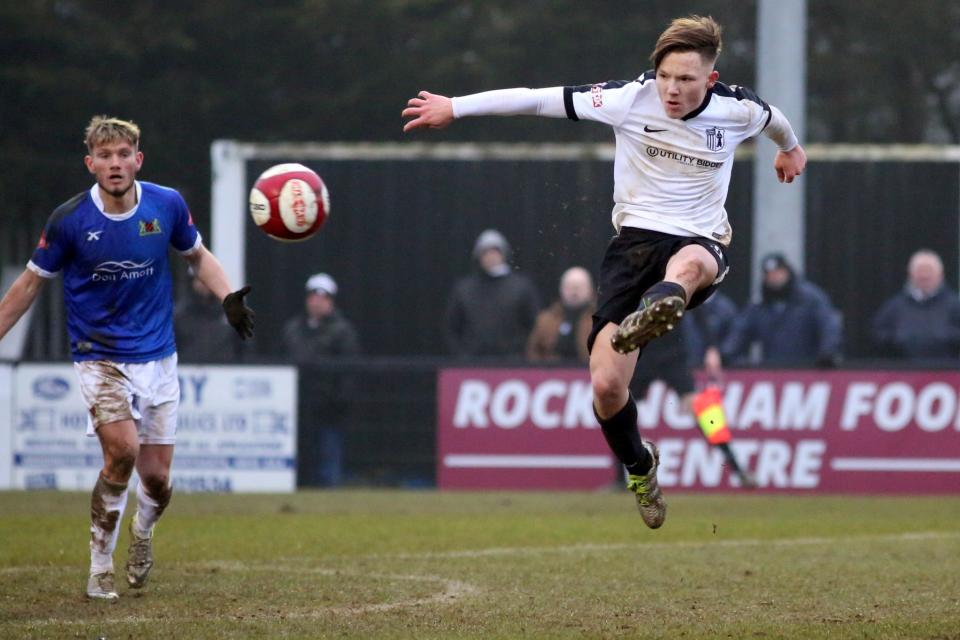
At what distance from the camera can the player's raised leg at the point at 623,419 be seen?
875cm

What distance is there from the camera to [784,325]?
54.5 ft

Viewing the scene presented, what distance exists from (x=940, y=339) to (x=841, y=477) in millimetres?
1764

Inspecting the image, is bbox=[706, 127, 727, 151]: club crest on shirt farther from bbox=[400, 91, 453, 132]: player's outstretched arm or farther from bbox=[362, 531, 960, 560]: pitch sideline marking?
bbox=[362, 531, 960, 560]: pitch sideline marking

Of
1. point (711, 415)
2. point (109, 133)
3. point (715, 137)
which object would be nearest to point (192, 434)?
point (711, 415)

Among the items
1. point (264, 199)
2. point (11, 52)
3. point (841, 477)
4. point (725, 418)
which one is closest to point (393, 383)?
point (725, 418)

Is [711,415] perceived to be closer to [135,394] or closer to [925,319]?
[925,319]

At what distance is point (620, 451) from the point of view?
9031 mm

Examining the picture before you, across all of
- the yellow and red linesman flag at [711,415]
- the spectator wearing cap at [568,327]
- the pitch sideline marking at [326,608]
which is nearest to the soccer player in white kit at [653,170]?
the pitch sideline marking at [326,608]

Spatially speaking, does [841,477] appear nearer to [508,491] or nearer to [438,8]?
[508,491]

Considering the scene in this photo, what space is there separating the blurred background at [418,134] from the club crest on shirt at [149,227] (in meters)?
9.51

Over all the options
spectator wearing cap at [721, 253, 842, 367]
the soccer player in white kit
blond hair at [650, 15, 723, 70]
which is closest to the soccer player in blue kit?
the soccer player in white kit

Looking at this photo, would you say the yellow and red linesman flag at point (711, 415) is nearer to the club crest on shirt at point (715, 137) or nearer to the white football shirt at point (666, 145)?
the white football shirt at point (666, 145)

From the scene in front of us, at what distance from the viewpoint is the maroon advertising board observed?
1591 cm

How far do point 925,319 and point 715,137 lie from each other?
27.8 feet
